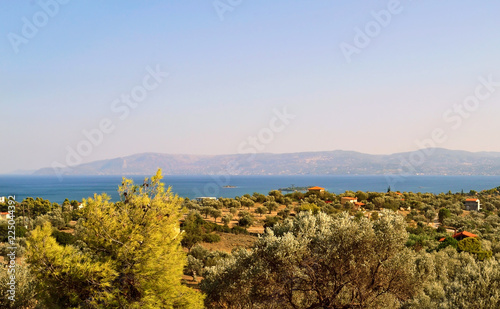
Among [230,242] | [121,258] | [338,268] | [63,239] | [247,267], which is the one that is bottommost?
[230,242]

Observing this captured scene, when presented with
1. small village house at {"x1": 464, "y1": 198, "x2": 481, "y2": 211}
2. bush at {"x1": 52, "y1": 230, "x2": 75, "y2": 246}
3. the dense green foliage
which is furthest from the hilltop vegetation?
small village house at {"x1": 464, "y1": 198, "x2": 481, "y2": 211}

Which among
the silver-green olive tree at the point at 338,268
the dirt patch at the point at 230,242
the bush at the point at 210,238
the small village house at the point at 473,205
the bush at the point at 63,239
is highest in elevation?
the silver-green olive tree at the point at 338,268

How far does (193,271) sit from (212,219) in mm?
20897

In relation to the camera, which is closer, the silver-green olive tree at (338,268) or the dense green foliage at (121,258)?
the dense green foliage at (121,258)

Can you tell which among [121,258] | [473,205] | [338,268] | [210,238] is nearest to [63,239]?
[210,238]

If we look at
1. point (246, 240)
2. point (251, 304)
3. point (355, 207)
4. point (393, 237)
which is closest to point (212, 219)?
point (246, 240)

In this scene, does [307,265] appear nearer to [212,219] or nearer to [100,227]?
[100,227]

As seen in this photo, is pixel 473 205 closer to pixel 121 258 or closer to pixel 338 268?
pixel 338 268

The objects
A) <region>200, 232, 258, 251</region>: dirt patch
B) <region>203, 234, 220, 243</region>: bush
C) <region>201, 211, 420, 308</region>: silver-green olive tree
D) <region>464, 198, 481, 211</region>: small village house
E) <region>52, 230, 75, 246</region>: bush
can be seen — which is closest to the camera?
<region>201, 211, 420, 308</region>: silver-green olive tree

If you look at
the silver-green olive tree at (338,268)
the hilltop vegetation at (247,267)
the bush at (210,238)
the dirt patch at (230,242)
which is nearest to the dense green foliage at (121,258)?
the hilltop vegetation at (247,267)

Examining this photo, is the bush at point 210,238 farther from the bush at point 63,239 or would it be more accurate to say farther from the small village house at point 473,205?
the small village house at point 473,205

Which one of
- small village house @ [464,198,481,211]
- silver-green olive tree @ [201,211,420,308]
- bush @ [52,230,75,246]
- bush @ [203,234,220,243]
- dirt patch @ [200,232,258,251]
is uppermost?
silver-green olive tree @ [201,211,420,308]

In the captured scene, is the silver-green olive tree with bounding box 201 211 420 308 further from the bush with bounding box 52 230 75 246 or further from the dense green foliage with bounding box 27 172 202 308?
the bush with bounding box 52 230 75 246

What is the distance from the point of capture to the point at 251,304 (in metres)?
12.3
